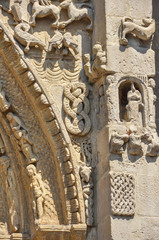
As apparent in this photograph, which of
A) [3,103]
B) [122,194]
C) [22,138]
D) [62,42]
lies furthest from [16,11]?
[122,194]

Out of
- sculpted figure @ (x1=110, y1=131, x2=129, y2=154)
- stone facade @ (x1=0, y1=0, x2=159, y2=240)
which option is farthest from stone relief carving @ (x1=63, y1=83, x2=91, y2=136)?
sculpted figure @ (x1=110, y1=131, x2=129, y2=154)

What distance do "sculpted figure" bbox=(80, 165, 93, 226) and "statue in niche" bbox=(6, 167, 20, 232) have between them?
0.92m

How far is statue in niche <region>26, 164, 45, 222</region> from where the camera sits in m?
10.5

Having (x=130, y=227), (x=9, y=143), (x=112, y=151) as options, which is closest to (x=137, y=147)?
(x=112, y=151)

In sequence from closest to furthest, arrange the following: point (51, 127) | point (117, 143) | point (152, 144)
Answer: point (117, 143)
point (152, 144)
point (51, 127)

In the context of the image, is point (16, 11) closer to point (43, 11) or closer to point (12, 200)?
point (43, 11)

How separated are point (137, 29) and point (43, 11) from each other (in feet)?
4.00

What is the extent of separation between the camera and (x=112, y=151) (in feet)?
33.8

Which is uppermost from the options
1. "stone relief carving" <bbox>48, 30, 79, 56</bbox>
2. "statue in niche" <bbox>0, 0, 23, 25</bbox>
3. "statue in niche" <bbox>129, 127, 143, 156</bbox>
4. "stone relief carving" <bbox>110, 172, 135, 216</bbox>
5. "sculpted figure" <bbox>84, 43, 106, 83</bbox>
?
"statue in niche" <bbox>0, 0, 23, 25</bbox>

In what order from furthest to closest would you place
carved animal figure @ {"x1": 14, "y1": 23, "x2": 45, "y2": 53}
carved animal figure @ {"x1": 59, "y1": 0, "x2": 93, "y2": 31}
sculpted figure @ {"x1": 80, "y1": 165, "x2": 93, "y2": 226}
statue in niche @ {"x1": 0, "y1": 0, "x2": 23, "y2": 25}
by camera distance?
carved animal figure @ {"x1": 59, "y1": 0, "x2": 93, "y2": 31} < statue in niche @ {"x1": 0, "y1": 0, "x2": 23, "y2": 25} < carved animal figure @ {"x1": 14, "y1": 23, "x2": 45, "y2": 53} < sculpted figure @ {"x1": 80, "y1": 165, "x2": 93, "y2": 226}

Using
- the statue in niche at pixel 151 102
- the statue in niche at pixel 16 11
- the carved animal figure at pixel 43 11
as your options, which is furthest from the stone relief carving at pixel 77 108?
the statue in niche at pixel 16 11

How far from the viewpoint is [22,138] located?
10766 millimetres

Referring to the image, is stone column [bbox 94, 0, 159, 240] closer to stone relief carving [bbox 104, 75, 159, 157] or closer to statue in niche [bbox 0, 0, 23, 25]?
stone relief carving [bbox 104, 75, 159, 157]

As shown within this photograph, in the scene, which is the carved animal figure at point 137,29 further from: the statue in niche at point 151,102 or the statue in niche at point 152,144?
the statue in niche at point 152,144
